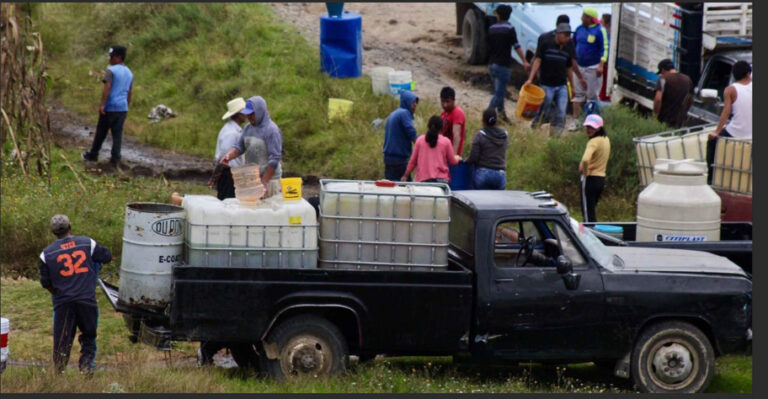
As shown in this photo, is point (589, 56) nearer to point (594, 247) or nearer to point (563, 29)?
point (563, 29)

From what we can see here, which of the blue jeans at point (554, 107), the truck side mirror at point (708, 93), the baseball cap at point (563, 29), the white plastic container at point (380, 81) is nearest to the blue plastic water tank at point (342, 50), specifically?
the white plastic container at point (380, 81)

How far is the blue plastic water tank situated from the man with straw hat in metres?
3.75

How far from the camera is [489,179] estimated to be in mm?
12719

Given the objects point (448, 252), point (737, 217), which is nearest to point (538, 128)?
point (737, 217)

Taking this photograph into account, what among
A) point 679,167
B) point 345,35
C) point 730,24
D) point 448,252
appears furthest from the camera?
point 345,35

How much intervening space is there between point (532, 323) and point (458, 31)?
15.8 m

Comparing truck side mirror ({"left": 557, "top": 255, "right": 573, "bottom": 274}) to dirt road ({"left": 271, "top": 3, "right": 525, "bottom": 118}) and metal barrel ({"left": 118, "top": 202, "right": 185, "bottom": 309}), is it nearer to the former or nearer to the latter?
metal barrel ({"left": 118, "top": 202, "right": 185, "bottom": 309})

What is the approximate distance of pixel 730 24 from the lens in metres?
15.4

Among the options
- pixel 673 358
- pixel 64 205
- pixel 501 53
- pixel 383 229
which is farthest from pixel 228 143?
pixel 501 53

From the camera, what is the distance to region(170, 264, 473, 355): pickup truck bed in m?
8.51

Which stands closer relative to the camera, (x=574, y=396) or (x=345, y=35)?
(x=574, y=396)

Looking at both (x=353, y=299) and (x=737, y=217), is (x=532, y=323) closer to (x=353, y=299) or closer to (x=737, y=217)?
(x=353, y=299)

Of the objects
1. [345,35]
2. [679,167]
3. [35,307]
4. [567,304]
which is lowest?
[35,307]

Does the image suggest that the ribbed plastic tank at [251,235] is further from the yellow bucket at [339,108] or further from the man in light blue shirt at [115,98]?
the yellow bucket at [339,108]
